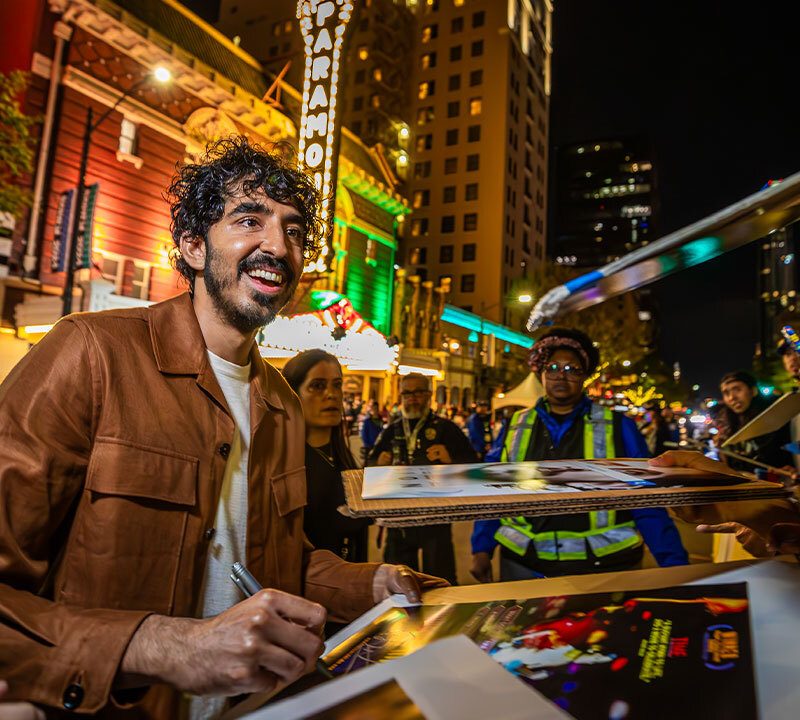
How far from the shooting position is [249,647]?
86 centimetres

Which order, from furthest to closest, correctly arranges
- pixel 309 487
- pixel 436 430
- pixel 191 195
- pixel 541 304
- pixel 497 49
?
1. pixel 497 49
2. pixel 436 430
3. pixel 309 487
4. pixel 191 195
5. pixel 541 304

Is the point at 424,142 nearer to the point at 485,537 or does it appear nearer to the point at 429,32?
the point at 429,32

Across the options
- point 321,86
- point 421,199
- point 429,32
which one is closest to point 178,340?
point 321,86

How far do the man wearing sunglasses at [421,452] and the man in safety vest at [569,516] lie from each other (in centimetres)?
192

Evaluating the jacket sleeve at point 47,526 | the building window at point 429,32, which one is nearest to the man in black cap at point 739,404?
the jacket sleeve at point 47,526

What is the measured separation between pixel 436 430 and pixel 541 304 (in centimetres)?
497

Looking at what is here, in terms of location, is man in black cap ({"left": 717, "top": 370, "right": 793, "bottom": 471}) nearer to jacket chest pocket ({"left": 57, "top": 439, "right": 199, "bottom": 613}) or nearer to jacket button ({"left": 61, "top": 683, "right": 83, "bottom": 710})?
jacket chest pocket ({"left": 57, "top": 439, "right": 199, "bottom": 613})

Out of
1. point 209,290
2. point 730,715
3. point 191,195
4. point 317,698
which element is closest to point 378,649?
point 317,698

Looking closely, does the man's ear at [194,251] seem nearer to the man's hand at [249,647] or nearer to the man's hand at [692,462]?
the man's hand at [249,647]

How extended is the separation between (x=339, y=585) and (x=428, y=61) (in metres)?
61.8

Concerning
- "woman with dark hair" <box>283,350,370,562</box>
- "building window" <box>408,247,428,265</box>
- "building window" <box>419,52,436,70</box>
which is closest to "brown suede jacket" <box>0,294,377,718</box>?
"woman with dark hair" <box>283,350,370,562</box>

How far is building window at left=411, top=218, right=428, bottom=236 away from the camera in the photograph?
53781 millimetres

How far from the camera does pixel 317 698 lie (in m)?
0.75

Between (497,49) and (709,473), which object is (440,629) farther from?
(497,49)
